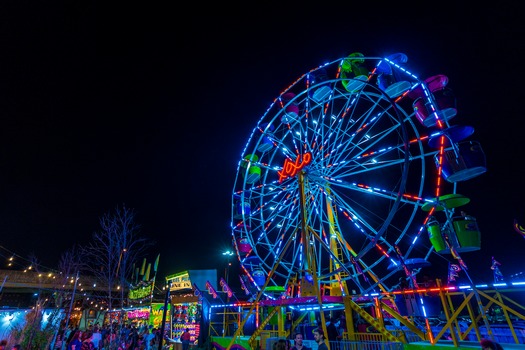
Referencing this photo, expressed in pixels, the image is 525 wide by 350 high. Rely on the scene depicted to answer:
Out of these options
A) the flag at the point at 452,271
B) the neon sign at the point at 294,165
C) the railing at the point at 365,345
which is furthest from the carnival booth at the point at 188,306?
the flag at the point at 452,271

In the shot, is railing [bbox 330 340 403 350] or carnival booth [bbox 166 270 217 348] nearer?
railing [bbox 330 340 403 350]

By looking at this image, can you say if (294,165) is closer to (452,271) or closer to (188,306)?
(452,271)

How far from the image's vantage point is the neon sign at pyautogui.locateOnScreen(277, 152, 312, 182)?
38.4 ft

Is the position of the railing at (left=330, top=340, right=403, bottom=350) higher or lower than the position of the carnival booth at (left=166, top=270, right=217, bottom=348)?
lower

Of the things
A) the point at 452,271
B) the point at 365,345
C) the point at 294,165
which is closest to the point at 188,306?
the point at 294,165

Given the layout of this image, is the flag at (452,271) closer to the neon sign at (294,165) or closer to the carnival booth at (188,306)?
the neon sign at (294,165)

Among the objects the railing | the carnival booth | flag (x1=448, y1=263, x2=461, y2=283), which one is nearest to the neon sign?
the railing

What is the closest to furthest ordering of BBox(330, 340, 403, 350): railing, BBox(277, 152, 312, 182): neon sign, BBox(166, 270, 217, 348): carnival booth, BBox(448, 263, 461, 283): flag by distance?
1. BBox(330, 340, 403, 350): railing
2. BBox(277, 152, 312, 182): neon sign
3. BBox(448, 263, 461, 283): flag
4. BBox(166, 270, 217, 348): carnival booth

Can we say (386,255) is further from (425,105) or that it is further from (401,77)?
(401,77)

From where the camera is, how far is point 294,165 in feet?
40.0

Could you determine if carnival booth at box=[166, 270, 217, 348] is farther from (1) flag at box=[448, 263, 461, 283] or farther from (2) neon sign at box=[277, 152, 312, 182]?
(1) flag at box=[448, 263, 461, 283]

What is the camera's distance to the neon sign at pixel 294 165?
11.7 metres

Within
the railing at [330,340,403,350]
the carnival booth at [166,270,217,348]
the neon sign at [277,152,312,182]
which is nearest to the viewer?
the railing at [330,340,403,350]

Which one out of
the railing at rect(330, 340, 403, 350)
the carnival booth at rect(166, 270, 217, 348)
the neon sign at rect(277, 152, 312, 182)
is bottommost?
the railing at rect(330, 340, 403, 350)
